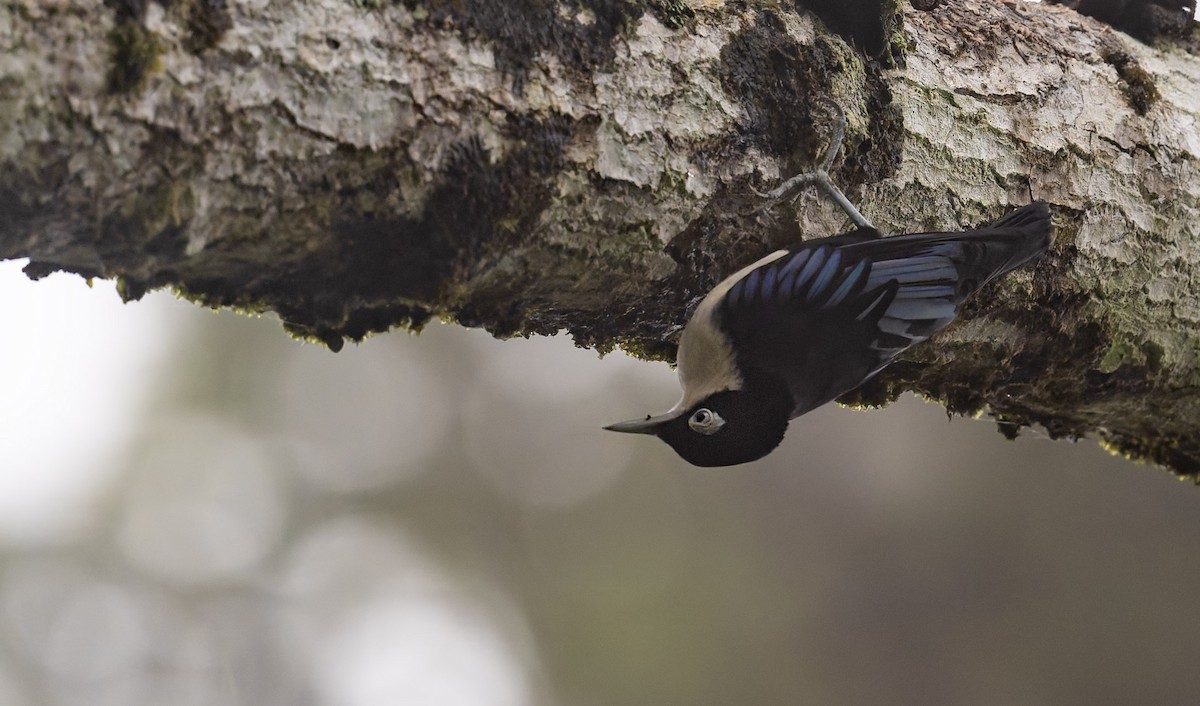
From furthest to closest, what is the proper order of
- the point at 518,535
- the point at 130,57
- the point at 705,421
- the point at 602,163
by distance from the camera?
the point at 518,535, the point at 705,421, the point at 602,163, the point at 130,57

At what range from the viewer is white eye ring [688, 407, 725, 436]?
248cm

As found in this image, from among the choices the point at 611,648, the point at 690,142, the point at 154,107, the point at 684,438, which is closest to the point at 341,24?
the point at 154,107

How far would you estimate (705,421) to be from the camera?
249 cm

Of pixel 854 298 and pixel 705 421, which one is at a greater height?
pixel 854 298

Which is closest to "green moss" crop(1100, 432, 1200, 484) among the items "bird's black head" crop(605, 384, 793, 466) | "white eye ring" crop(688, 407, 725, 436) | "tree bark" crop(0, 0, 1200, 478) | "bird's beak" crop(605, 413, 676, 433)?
"tree bark" crop(0, 0, 1200, 478)

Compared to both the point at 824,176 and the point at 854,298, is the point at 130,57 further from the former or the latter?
the point at 854,298

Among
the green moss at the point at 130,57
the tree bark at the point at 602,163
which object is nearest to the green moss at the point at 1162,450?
the tree bark at the point at 602,163

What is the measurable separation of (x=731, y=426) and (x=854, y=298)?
45 cm

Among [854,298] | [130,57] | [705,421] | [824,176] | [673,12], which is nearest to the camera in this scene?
[130,57]

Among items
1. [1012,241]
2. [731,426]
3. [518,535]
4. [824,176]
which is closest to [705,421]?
[731,426]

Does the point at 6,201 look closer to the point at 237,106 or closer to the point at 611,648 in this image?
the point at 237,106

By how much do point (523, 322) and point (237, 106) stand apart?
80 cm

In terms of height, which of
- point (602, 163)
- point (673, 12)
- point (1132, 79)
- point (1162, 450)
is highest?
point (1132, 79)

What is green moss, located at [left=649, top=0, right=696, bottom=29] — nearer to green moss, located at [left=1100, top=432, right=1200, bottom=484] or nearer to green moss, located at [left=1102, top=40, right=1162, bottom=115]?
green moss, located at [left=1102, top=40, right=1162, bottom=115]
